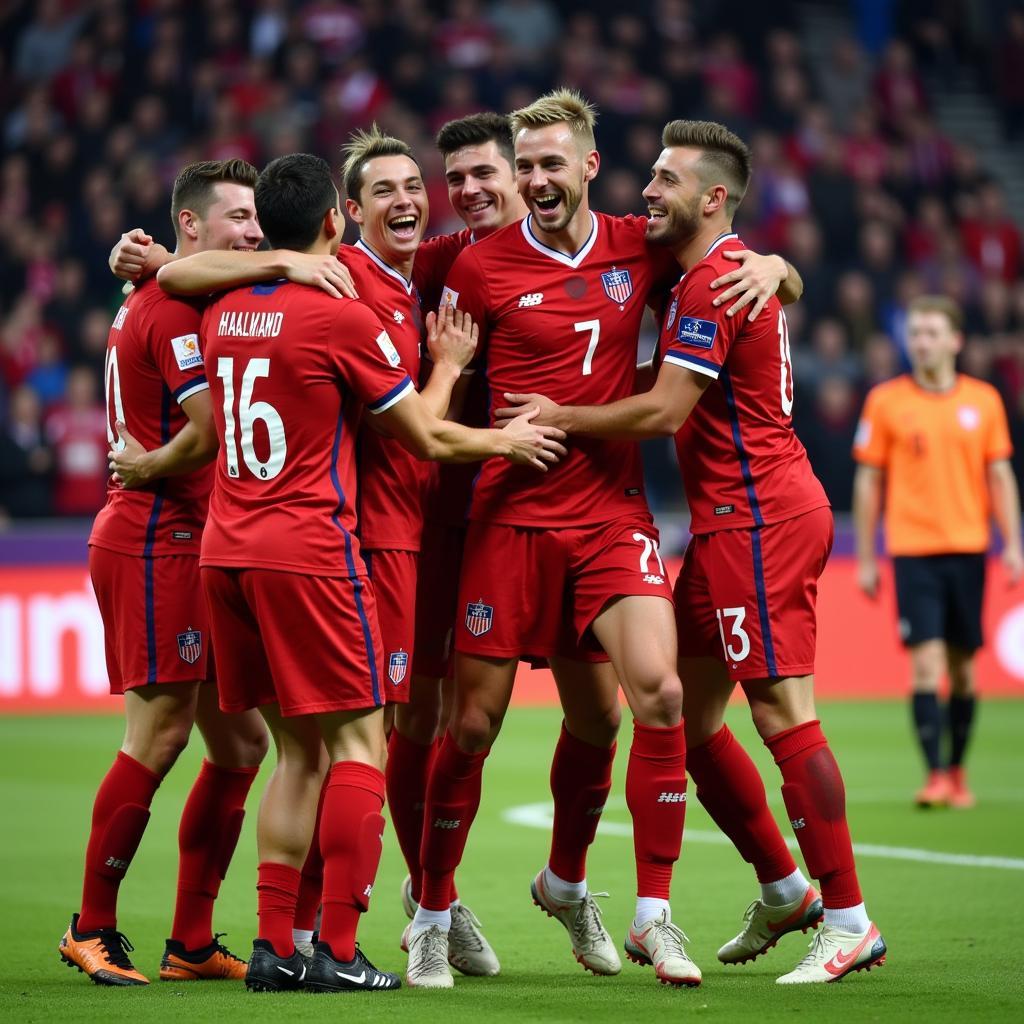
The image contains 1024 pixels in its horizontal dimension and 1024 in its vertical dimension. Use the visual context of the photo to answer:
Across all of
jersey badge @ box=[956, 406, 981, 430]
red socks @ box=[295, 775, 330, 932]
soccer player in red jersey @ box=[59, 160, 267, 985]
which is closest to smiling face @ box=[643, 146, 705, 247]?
soccer player in red jersey @ box=[59, 160, 267, 985]

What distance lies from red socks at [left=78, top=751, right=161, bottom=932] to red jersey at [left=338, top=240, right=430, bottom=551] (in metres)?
1.00

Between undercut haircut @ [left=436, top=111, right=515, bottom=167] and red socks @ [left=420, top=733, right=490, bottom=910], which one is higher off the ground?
undercut haircut @ [left=436, top=111, right=515, bottom=167]

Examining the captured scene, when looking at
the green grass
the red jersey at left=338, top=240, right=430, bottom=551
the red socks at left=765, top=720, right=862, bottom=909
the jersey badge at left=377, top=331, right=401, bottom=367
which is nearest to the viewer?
the green grass

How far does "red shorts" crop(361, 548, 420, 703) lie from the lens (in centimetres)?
539

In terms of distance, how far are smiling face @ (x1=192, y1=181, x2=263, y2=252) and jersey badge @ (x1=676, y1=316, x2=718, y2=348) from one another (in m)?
1.45

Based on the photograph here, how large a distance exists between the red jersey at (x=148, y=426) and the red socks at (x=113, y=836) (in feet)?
2.23

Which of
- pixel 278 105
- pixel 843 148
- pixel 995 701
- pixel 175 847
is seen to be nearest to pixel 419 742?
pixel 175 847

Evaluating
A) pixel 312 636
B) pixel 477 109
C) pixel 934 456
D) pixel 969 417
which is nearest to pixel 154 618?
pixel 312 636

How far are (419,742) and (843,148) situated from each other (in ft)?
48.4

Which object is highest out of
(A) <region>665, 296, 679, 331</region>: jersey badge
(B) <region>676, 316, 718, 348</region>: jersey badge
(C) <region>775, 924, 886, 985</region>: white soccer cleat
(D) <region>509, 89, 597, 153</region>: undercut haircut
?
(D) <region>509, 89, 597, 153</region>: undercut haircut

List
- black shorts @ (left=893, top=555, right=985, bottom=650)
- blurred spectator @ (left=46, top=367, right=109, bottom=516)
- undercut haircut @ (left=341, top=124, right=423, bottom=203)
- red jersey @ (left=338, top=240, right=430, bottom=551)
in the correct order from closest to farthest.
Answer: red jersey @ (left=338, top=240, right=430, bottom=551) → undercut haircut @ (left=341, top=124, right=423, bottom=203) → black shorts @ (left=893, top=555, right=985, bottom=650) → blurred spectator @ (left=46, top=367, right=109, bottom=516)

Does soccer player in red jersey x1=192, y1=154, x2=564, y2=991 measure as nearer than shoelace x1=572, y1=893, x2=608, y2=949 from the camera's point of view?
Yes

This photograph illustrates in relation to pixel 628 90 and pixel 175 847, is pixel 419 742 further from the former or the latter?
pixel 628 90

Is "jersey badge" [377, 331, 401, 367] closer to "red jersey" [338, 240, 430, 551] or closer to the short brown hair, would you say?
"red jersey" [338, 240, 430, 551]
